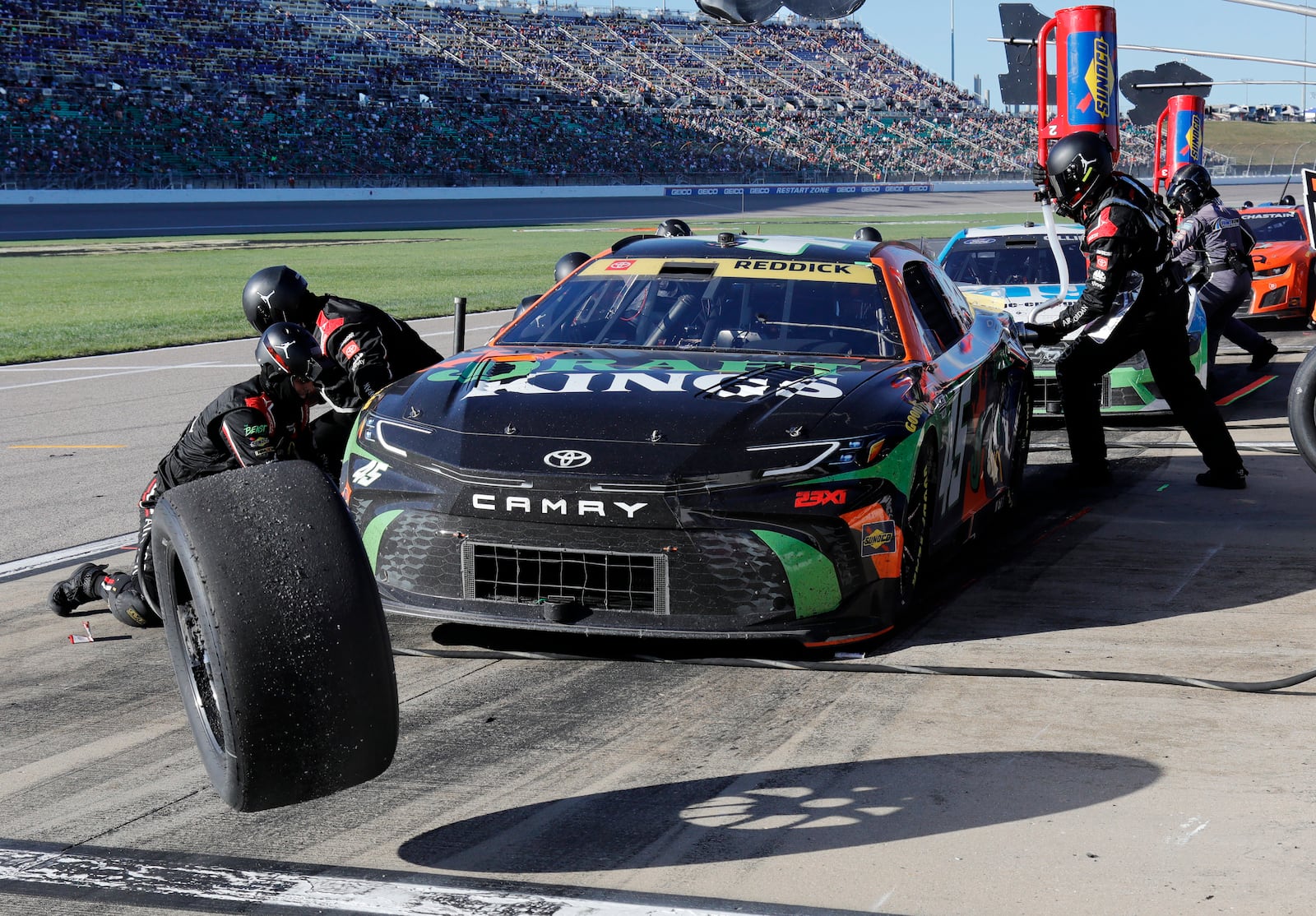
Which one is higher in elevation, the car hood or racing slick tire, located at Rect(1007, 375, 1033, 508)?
the car hood

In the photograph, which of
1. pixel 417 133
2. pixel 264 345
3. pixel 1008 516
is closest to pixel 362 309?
pixel 264 345

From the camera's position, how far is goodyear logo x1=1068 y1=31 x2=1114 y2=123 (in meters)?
15.7

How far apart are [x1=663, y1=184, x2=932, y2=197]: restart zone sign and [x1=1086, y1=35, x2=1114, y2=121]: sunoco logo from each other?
43.4 meters

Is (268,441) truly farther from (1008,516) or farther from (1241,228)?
(1241,228)

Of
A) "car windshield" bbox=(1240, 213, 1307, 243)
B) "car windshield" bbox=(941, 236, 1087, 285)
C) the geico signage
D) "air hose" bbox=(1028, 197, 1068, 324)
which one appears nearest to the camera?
the geico signage

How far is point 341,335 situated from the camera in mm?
6562

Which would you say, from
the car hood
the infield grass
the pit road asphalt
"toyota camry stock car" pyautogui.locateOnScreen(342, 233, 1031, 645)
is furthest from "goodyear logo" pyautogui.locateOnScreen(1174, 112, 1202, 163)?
the car hood

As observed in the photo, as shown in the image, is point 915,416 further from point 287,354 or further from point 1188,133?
point 1188,133

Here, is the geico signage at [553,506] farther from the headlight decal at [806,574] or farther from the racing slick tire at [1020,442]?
the racing slick tire at [1020,442]

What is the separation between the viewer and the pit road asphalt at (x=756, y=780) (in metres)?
3.19

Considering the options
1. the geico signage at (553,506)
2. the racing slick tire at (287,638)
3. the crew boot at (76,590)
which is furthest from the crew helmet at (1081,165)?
the racing slick tire at (287,638)

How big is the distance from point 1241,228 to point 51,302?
16707mm

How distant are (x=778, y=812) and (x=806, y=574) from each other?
1.25 m

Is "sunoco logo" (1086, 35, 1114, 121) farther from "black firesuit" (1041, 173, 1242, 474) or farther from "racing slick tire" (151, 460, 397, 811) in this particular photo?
"racing slick tire" (151, 460, 397, 811)
